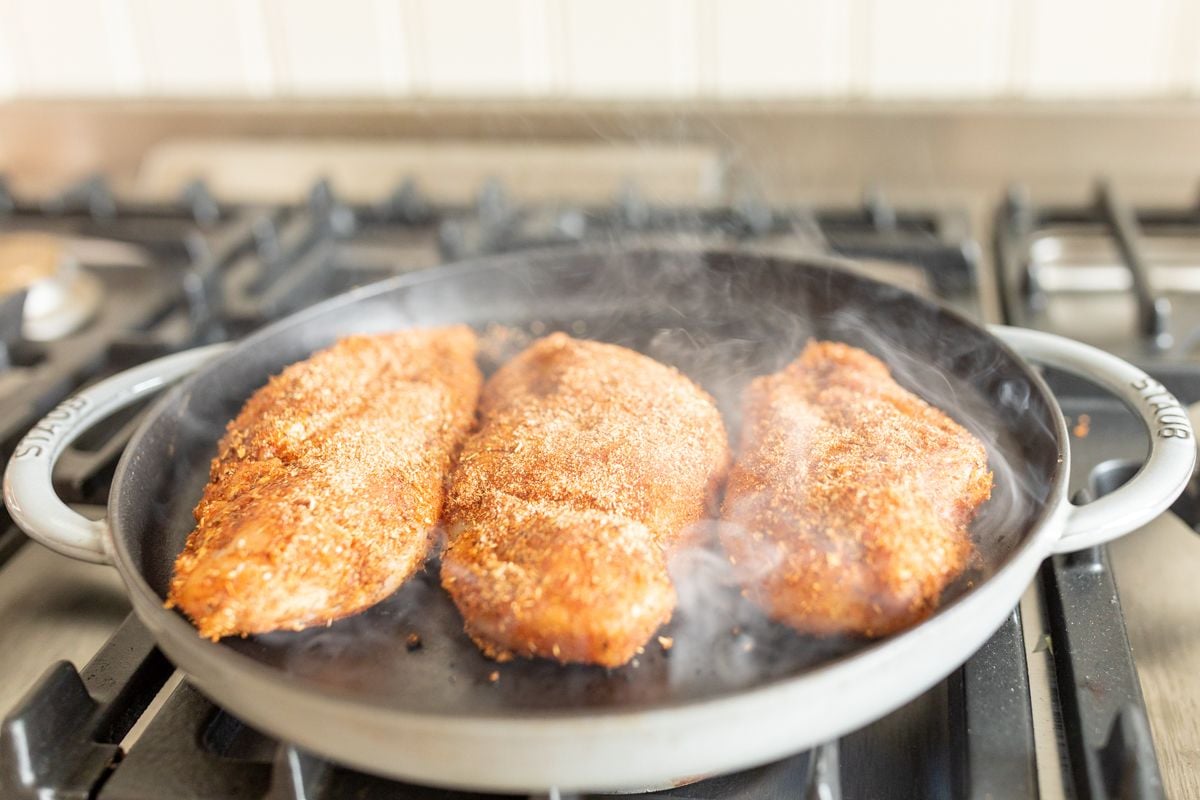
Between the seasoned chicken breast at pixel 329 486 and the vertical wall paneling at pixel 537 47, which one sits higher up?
the vertical wall paneling at pixel 537 47

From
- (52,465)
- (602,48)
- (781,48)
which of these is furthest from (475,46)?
(52,465)

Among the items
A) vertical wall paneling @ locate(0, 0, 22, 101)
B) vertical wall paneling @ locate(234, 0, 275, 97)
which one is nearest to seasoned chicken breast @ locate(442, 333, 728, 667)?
vertical wall paneling @ locate(234, 0, 275, 97)

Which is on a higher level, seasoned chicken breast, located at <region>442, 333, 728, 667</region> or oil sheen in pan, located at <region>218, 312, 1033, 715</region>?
seasoned chicken breast, located at <region>442, 333, 728, 667</region>

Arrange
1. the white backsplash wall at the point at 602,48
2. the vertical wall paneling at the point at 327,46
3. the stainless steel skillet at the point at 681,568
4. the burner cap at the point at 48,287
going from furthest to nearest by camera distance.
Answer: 1. the vertical wall paneling at the point at 327,46
2. the white backsplash wall at the point at 602,48
3. the burner cap at the point at 48,287
4. the stainless steel skillet at the point at 681,568

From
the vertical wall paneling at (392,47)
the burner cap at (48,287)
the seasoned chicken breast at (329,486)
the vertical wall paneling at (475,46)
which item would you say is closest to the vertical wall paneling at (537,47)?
the vertical wall paneling at (475,46)

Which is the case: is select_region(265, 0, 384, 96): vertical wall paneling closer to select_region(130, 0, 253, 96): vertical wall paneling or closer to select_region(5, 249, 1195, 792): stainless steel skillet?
select_region(130, 0, 253, 96): vertical wall paneling

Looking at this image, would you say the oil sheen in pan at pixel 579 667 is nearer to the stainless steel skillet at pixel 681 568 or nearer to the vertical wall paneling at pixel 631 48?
the stainless steel skillet at pixel 681 568

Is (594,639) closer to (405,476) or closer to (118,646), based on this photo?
(405,476)
